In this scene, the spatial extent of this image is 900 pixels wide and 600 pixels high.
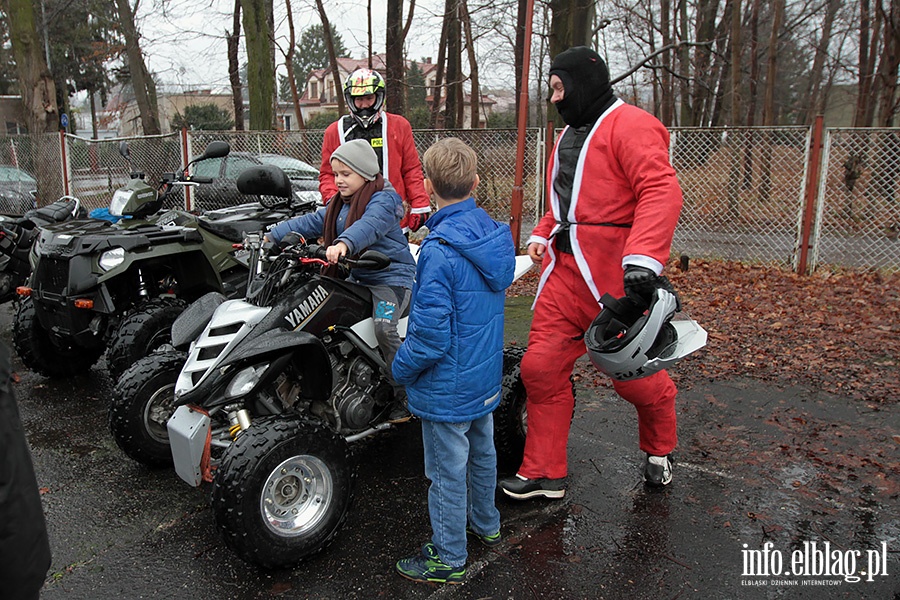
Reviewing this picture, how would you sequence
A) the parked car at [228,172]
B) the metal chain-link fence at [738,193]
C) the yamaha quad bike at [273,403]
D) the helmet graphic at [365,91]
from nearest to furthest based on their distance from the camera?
the yamaha quad bike at [273,403]
the helmet graphic at [365,91]
the metal chain-link fence at [738,193]
the parked car at [228,172]

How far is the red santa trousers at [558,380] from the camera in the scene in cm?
346

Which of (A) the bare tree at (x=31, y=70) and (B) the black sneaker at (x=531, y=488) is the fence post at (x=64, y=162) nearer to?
(A) the bare tree at (x=31, y=70)

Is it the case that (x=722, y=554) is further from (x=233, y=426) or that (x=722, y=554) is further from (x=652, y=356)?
(x=233, y=426)

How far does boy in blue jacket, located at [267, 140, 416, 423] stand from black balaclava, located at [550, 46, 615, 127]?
97cm

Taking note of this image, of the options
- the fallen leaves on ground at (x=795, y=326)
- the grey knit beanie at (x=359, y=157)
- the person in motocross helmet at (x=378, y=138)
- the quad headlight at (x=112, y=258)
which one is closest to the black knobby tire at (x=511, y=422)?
the grey knit beanie at (x=359, y=157)

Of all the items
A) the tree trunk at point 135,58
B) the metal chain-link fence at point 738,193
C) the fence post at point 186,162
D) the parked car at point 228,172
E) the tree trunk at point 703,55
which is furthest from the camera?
the tree trunk at point 703,55

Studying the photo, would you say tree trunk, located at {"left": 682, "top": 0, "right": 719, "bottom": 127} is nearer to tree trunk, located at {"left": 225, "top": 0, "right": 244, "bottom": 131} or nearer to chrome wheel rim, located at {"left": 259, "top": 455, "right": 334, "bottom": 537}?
tree trunk, located at {"left": 225, "top": 0, "right": 244, "bottom": 131}

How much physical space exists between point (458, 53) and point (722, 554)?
64.3ft

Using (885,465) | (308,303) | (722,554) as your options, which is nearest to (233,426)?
(308,303)

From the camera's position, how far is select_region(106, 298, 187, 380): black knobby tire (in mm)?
4656

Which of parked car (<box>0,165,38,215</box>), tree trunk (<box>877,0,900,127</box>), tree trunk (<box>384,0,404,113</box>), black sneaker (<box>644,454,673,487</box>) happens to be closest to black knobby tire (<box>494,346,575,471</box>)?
black sneaker (<box>644,454,673,487</box>)

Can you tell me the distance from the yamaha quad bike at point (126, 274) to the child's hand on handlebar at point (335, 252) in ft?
3.74

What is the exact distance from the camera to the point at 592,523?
11.0 ft

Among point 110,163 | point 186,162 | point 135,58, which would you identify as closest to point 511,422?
point 186,162
